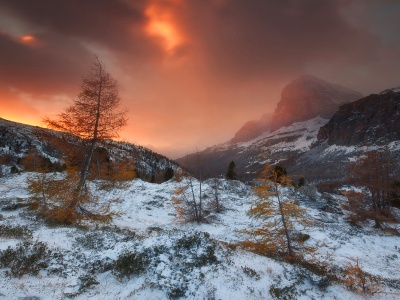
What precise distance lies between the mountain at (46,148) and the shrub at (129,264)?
17.3ft

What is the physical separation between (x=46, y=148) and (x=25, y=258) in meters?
120

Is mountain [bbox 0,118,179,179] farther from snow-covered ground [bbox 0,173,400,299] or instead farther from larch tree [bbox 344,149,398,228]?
larch tree [bbox 344,149,398,228]

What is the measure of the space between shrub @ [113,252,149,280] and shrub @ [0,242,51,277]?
2978 mm

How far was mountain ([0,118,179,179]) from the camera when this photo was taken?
51.1 ft

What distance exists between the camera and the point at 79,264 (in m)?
10.9

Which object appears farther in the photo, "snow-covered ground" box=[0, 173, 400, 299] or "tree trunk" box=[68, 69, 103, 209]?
"tree trunk" box=[68, 69, 103, 209]

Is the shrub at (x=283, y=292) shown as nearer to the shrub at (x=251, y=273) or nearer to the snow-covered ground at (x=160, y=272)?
the snow-covered ground at (x=160, y=272)

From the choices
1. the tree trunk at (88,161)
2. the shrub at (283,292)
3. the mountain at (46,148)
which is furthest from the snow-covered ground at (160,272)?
the mountain at (46,148)

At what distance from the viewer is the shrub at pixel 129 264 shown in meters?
10.4

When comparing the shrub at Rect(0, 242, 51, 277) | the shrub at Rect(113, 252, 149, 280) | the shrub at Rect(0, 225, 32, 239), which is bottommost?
the shrub at Rect(113, 252, 149, 280)

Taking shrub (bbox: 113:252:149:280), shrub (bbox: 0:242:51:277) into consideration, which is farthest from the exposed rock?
shrub (bbox: 0:242:51:277)

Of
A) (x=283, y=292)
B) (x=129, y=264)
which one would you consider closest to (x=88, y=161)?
(x=129, y=264)

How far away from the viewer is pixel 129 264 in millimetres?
10906

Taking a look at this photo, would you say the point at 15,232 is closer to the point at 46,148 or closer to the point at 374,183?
the point at 374,183
